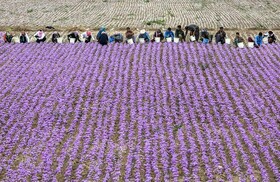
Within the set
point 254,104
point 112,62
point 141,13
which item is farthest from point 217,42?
point 141,13

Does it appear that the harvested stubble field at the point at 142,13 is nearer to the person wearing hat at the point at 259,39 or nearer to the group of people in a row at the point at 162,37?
the group of people in a row at the point at 162,37

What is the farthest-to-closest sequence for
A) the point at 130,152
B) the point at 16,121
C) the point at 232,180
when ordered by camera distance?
the point at 16,121
the point at 130,152
the point at 232,180

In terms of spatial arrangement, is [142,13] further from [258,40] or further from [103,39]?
[258,40]

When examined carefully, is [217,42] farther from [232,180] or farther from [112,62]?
[232,180]

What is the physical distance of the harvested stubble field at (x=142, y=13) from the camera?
3475 centimetres

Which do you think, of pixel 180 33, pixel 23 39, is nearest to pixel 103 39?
pixel 180 33

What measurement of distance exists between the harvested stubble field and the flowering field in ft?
41.0

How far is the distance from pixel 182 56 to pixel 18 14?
25.0 m

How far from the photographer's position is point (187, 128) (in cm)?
1406

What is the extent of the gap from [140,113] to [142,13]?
26.1 meters

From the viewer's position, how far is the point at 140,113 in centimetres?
1521

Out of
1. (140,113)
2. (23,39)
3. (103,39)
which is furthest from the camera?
(23,39)

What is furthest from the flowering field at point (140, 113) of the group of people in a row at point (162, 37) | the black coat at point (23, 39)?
the black coat at point (23, 39)

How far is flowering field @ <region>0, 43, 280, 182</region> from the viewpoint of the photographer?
11945 millimetres
